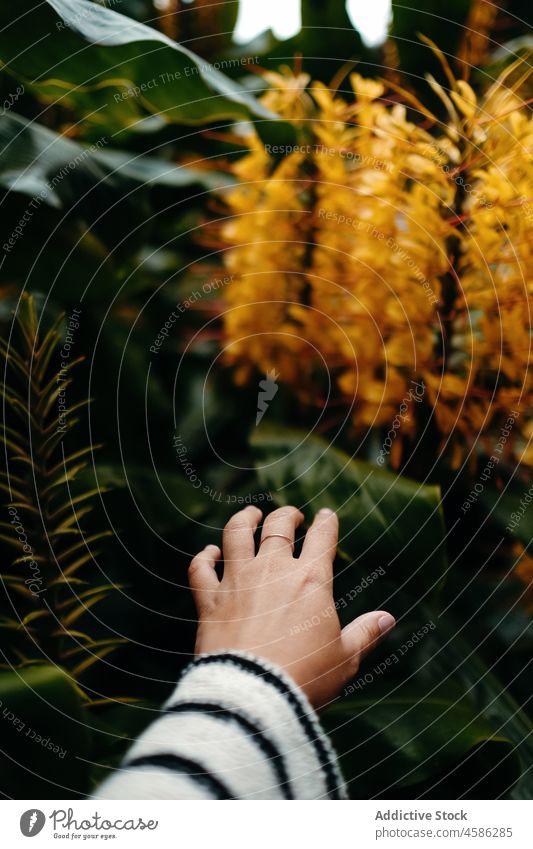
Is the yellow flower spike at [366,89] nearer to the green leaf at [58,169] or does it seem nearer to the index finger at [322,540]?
the green leaf at [58,169]

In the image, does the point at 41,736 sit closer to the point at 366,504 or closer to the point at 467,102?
the point at 366,504

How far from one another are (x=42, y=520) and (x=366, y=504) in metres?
0.17

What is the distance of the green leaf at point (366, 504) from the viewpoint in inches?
12.7

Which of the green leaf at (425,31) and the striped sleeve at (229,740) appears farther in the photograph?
the green leaf at (425,31)

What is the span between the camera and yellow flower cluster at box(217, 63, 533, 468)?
34 cm

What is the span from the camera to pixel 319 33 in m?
0.44

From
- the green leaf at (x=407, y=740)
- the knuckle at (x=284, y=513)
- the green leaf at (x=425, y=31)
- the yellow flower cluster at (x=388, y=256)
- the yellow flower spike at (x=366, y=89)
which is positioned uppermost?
the green leaf at (x=425, y=31)

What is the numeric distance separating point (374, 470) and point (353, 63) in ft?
0.93

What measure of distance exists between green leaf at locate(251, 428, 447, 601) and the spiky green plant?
0.38 feet

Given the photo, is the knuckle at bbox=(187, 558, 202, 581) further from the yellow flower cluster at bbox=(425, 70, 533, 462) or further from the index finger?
the yellow flower cluster at bbox=(425, 70, 533, 462)

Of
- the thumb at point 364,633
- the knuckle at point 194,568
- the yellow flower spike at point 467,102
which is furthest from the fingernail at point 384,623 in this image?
the yellow flower spike at point 467,102

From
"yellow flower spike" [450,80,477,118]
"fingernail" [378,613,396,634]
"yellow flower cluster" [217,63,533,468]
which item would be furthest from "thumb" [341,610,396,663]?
"yellow flower spike" [450,80,477,118]

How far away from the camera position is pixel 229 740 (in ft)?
0.95
